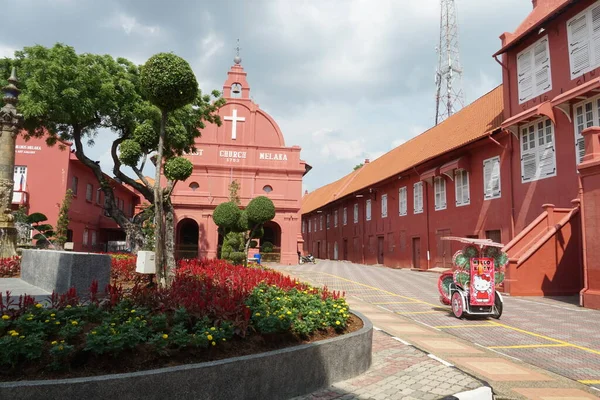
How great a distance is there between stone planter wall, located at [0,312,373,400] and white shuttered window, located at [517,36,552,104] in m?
14.5

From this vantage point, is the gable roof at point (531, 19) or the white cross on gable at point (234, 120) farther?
the white cross on gable at point (234, 120)

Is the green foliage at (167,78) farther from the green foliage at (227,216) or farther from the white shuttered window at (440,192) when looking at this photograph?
the white shuttered window at (440,192)

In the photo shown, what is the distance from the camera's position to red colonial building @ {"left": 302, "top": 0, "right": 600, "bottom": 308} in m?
13.6

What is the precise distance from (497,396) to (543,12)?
58.7 feet

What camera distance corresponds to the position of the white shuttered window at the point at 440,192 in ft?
73.2

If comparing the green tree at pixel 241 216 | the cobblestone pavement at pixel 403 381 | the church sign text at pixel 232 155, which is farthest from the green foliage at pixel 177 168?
the church sign text at pixel 232 155

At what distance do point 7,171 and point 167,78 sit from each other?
8.74m

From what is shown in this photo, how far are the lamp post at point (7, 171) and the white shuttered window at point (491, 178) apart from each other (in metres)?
17.6

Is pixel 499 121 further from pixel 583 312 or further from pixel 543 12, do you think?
pixel 583 312

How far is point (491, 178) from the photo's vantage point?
1850 cm

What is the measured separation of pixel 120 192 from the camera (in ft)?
117

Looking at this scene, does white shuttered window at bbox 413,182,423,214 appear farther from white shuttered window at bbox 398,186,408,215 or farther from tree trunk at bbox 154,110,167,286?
tree trunk at bbox 154,110,167,286

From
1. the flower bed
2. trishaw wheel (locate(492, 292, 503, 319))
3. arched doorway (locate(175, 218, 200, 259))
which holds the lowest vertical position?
trishaw wheel (locate(492, 292, 503, 319))

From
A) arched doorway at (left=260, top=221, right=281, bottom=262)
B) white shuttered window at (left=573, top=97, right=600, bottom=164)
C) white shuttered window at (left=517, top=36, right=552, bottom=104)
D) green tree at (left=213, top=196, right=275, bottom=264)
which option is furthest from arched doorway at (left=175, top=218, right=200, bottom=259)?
white shuttered window at (left=573, top=97, right=600, bottom=164)
